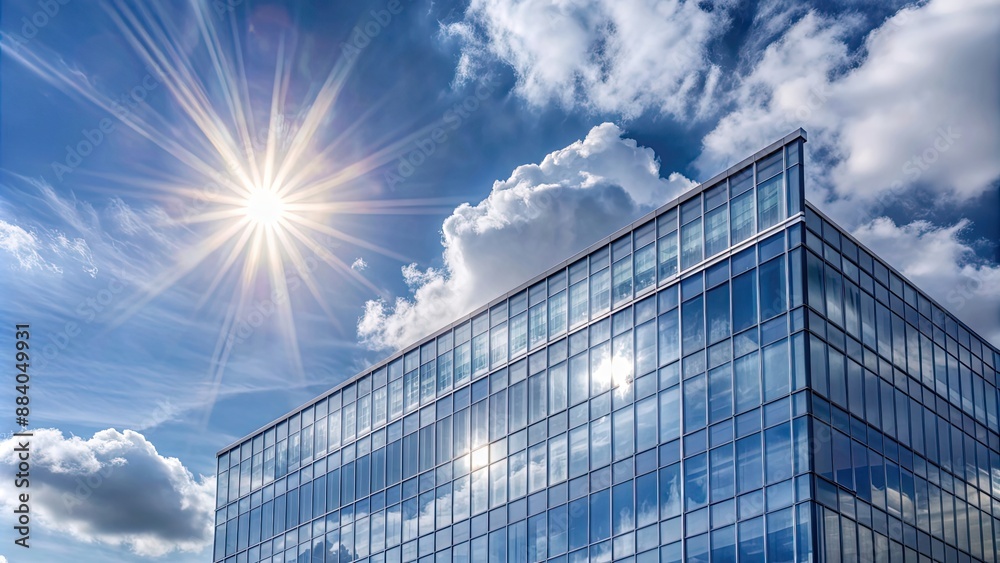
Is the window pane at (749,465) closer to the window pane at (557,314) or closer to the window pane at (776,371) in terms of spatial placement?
the window pane at (776,371)

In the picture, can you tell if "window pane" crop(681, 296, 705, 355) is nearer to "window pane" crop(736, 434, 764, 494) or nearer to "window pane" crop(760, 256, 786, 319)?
"window pane" crop(760, 256, 786, 319)

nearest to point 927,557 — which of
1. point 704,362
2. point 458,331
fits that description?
point 704,362

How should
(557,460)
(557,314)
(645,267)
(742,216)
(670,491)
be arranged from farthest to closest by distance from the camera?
(557,314), (557,460), (645,267), (742,216), (670,491)

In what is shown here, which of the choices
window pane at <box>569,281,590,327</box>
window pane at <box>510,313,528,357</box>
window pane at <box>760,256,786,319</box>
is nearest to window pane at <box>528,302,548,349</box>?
window pane at <box>510,313,528,357</box>

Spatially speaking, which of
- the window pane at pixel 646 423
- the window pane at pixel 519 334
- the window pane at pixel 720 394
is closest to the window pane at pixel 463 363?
the window pane at pixel 519 334

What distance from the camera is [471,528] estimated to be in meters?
52.4

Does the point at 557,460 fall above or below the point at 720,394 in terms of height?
below

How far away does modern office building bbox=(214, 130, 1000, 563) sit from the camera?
1558 inches

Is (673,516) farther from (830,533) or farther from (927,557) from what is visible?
(927,557)

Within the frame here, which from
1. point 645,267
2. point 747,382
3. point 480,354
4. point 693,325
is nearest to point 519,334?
point 480,354

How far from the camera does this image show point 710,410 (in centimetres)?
4184

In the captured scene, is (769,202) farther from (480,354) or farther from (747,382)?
(480,354)

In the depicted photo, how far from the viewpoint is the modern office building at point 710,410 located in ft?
130

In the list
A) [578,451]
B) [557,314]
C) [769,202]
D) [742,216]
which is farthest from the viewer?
[557,314]
